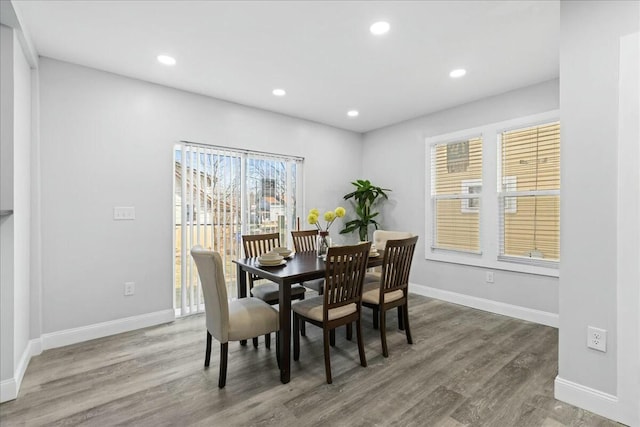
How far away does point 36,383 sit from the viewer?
2.18 metres

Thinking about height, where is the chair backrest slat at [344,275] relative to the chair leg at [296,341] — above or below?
above

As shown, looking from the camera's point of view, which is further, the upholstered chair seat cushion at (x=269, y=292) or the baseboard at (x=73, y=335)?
the upholstered chair seat cushion at (x=269, y=292)

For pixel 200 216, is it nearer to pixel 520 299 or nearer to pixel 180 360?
pixel 180 360

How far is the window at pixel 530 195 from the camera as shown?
10.8 feet

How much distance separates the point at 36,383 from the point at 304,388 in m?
1.97

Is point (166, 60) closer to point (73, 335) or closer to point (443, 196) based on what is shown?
point (73, 335)

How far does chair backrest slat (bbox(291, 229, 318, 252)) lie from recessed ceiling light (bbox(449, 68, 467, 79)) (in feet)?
7.68

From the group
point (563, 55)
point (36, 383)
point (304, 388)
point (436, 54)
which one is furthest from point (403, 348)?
point (36, 383)

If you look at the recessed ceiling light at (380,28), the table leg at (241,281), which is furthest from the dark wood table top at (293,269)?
the recessed ceiling light at (380,28)

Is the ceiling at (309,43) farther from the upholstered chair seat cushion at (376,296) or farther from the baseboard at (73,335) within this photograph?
the baseboard at (73,335)

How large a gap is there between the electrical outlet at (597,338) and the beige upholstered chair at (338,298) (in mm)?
1467

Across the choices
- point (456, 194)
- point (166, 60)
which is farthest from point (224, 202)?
point (456, 194)

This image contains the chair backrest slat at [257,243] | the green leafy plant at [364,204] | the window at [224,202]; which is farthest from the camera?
the green leafy plant at [364,204]

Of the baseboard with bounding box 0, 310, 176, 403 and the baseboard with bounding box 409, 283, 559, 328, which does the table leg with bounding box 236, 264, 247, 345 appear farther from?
the baseboard with bounding box 409, 283, 559, 328
